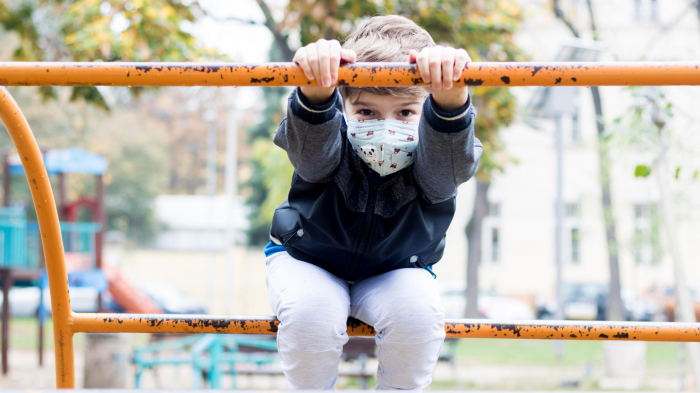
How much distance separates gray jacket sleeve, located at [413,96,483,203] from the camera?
1.19 meters

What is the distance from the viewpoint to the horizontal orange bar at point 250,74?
3.43 ft

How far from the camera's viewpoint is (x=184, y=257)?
25.3m

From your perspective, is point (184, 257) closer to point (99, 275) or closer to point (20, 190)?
point (20, 190)

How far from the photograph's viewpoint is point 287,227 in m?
1.41

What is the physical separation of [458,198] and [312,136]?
579 inches

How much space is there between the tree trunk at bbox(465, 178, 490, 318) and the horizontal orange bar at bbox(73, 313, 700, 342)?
9.95 metres

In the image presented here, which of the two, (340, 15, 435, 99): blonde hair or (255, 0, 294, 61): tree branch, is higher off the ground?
(255, 0, 294, 61): tree branch

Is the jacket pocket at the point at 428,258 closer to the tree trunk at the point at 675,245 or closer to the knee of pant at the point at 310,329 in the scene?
the knee of pant at the point at 310,329

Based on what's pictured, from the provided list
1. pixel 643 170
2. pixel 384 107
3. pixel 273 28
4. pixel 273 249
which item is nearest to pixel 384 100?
pixel 384 107

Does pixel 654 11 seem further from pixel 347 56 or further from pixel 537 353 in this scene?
pixel 347 56

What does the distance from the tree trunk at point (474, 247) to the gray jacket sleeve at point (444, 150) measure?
1014cm

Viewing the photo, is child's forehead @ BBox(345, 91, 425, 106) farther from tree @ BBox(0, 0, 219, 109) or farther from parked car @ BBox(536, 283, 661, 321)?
parked car @ BBox(536, 283, 661, 321)

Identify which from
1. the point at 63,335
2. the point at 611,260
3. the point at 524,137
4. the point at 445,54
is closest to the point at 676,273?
the point at 445,54

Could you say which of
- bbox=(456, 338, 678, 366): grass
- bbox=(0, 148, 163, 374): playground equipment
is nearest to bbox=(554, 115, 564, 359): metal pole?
bbox=(456, 338, 678, 366): grass
